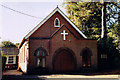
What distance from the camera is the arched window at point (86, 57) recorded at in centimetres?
2508

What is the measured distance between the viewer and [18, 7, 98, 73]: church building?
2338 cm

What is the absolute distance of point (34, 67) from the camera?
75.6 feet

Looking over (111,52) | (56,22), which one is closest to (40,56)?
(56,22)

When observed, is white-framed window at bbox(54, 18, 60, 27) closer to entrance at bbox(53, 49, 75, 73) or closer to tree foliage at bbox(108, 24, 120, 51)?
entrance at bbox(53, 49, 75, 73)

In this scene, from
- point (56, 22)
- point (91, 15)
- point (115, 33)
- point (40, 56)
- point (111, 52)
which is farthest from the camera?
point (91, 15)

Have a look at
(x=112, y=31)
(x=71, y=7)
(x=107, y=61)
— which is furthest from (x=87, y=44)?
(x=71, y=7)

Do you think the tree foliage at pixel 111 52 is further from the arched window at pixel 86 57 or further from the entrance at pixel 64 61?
the entrance at pixel 64 61

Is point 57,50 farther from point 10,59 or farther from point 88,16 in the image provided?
point 10,59

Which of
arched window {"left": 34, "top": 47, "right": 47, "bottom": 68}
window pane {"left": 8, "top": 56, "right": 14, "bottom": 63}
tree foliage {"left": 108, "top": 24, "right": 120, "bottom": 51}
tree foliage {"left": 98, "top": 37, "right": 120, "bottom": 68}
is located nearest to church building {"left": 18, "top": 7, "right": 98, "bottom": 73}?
arched window {"left": 34, "top": 47, "right": 47, "bottom": 68}

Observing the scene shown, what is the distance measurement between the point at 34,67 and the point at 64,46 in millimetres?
4563

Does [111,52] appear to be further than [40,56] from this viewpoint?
Yes

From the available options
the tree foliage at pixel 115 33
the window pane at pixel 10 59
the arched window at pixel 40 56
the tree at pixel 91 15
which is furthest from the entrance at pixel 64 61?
the window pane at pixel 10 59

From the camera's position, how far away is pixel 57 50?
944 inches

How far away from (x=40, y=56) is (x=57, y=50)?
2.25 m
